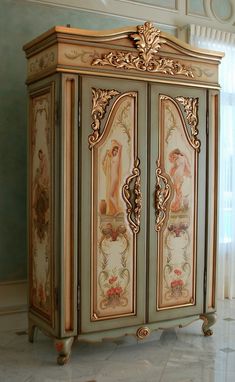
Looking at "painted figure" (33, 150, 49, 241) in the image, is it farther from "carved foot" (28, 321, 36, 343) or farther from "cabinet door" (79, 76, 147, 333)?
"carved foot" (28, 321, 36, 343)

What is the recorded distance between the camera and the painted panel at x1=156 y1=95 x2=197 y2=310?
3320 mm

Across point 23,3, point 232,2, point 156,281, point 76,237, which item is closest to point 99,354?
point 156,281

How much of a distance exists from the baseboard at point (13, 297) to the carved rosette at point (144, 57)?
1776 mm

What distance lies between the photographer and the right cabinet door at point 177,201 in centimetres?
329

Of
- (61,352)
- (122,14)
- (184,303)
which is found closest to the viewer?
(61,352)

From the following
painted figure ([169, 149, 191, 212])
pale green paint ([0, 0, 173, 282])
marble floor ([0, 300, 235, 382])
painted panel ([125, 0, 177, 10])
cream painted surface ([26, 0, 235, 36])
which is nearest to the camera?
marble floor ([0, 300, 235, 382])

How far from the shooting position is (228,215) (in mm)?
4652

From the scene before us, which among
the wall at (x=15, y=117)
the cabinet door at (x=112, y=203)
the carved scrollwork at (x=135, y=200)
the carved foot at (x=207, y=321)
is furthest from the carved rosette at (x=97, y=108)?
the carved foot at (x=207, y=321)

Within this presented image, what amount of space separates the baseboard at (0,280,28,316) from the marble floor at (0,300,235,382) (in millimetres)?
74

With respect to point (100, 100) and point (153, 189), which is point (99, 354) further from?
point (100, 100)

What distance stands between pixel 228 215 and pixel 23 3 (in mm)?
2542

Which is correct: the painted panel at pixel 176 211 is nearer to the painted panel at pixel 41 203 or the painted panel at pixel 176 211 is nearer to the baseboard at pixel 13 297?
the painted panel at pixel 41 203

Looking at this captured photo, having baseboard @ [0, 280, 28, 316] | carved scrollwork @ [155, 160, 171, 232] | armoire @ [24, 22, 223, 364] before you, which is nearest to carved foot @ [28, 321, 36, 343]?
armoire @ [24, 22, 223, 364]

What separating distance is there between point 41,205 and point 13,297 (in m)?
0.94
